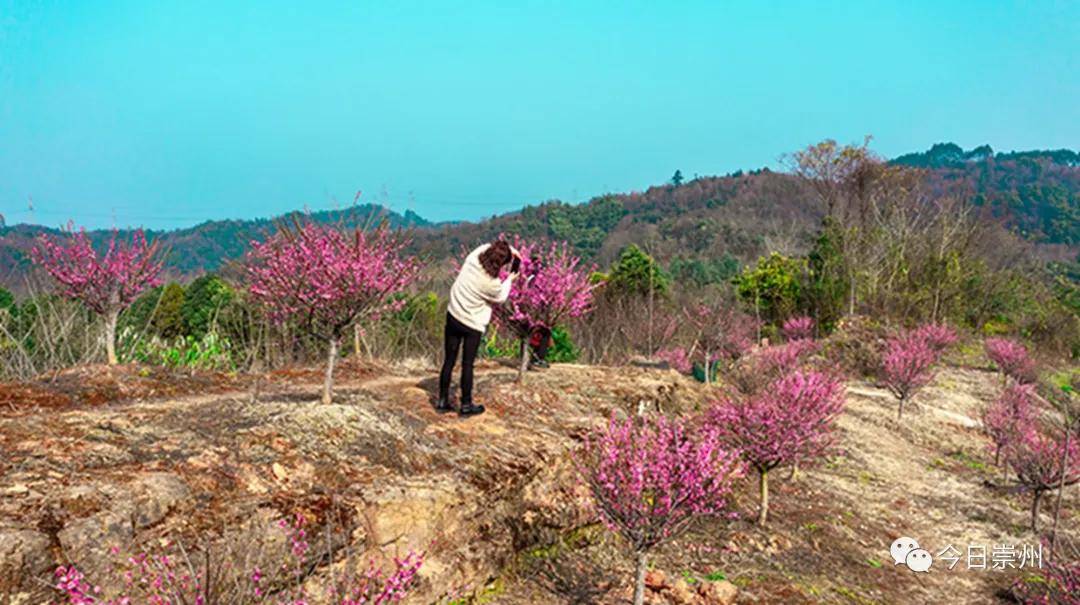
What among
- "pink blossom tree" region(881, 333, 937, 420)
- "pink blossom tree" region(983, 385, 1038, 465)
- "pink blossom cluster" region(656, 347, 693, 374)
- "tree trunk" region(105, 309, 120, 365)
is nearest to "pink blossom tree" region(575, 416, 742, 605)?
"tree trunk" region(105, 309, 120, 365)

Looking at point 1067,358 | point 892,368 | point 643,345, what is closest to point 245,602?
point 892,368

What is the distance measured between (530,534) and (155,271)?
6.31 meters

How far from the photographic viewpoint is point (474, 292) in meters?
6.65

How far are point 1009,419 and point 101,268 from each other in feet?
48.3

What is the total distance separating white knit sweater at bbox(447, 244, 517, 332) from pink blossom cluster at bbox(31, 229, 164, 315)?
4.80m

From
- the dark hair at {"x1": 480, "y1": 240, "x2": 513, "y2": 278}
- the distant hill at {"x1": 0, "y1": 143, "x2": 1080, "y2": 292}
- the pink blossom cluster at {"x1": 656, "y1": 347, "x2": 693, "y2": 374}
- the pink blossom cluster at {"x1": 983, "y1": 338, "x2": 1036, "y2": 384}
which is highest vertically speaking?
the distant hill at {"x1": 0, "y1": 143, "x2": 1080, "y2": 292}

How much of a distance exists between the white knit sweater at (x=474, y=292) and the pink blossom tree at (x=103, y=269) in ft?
15.6

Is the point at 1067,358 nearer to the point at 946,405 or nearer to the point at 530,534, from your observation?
the point at 946,405

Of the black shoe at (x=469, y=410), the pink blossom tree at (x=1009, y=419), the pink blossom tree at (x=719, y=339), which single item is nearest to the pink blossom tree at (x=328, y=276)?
the black shoe at (x=469, y=410)

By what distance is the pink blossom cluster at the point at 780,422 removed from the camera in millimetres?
7617

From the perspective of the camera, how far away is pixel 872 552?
7.99 m

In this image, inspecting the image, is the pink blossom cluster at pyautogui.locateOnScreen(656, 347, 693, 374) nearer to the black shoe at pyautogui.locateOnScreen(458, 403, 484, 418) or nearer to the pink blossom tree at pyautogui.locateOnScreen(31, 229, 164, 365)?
the black shoe at pyautogui.locateOnScreen(458, 403, 484, 418)

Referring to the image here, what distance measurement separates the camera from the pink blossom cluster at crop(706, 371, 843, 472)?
762cm

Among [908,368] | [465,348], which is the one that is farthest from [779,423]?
[908,368]
